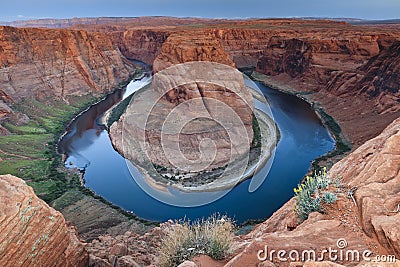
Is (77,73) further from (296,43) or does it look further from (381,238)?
(381,238)

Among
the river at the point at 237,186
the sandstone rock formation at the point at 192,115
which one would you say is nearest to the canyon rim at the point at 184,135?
the sandstone rock formation at the point at 192,115

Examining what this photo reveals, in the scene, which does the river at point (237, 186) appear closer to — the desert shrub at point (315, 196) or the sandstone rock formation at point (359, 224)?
the desert shrub at point (315, 196)

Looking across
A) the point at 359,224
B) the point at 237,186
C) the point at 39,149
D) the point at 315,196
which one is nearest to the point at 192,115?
the point at 237,186

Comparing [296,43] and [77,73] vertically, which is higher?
[296,43]

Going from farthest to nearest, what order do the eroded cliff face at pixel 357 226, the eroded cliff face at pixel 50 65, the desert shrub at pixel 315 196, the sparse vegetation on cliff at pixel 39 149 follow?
the eroded cliff face at pixel 50 65
the sparse vegetation on cliff at pixel 39 149
the desert shrub at pixel 315 196
the eroded cliff face at pixel 357 226

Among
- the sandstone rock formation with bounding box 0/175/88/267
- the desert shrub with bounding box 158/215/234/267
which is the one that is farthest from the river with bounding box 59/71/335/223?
the sandstone rock formation with bounding box 0/175/88/267

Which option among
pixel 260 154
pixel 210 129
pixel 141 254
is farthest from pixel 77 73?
pixel 141 254

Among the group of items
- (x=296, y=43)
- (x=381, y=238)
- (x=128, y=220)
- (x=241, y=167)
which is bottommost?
(x=128, y=220)

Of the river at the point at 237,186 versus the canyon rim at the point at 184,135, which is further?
the river at the point at 237,186
